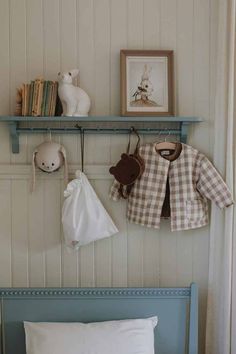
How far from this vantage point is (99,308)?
209cm

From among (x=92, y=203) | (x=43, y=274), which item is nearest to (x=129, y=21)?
(x=92, y=203)

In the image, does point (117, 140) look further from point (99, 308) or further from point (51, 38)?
point (99, 308)

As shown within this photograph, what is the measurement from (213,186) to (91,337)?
822 millimetres

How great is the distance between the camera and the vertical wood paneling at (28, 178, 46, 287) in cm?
216

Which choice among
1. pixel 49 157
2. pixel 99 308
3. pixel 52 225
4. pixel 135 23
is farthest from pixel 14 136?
pixel 99 308

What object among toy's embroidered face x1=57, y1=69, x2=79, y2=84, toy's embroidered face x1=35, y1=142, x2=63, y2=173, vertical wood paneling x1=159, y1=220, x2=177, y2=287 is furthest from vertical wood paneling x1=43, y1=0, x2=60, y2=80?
vertical wood paneling x1=159, y1=220, x2=177, y2=287

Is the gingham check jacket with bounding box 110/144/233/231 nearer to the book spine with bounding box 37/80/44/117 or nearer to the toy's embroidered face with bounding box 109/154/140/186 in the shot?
the toy's embroidered face with bounding box 109/154/140/186

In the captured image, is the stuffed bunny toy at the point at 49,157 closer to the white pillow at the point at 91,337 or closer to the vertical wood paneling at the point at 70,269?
the vertical wood paneling at the point at 70,269

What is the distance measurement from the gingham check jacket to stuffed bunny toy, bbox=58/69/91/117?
0.35m

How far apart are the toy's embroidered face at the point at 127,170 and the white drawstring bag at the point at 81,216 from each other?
0.51 feet

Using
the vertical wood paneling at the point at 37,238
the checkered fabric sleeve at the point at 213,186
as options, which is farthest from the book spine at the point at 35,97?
the checkered fabric sleeve at the point at 213,186

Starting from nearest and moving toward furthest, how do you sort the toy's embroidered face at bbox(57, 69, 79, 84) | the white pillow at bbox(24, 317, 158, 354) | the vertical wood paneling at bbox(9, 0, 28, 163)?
the white pillow at bbox(24, 317, 158, 354), the toy's embroidered face at bbox(57, 69, 79, 84), the vertical wood paneling at bbox(9, 0, 28, 163)

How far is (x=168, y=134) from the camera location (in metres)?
2.16

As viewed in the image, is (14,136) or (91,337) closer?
(91,337)
